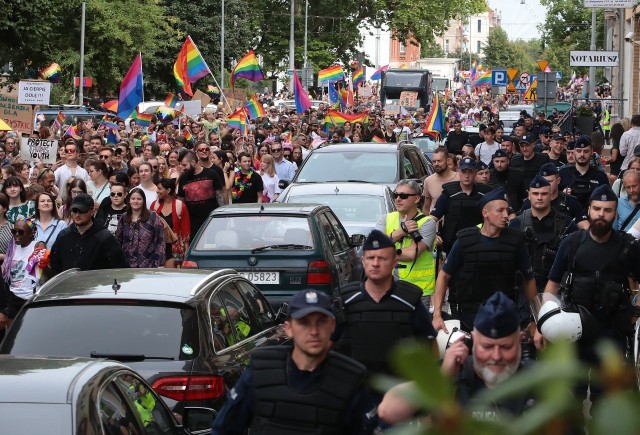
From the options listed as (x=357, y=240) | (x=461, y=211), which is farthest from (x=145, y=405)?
(x=357, y=240)

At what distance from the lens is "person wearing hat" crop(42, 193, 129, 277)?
1011cm

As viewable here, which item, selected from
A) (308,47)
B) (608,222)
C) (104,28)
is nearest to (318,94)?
(308,47)

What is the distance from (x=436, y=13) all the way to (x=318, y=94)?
9279mm

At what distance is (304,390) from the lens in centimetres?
427

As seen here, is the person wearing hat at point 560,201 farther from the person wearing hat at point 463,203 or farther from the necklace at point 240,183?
the necklace at point 240,183

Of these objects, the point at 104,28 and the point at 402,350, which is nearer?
the point at 402,350

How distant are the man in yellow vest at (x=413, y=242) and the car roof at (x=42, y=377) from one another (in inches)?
190

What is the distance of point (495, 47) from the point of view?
13725 cm

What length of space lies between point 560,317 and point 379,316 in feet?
4.55

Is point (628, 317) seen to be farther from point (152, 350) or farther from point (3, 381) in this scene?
point (3, 381)

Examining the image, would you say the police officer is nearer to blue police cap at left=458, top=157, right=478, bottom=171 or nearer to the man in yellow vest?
the man in yellow vest

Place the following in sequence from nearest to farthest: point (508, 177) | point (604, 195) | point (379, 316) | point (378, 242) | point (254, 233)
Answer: point (379, 316), point (378, 242), point (604, 195), point (254, 233), point (508, 177)

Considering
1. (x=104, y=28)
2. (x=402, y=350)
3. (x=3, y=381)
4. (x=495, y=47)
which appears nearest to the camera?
Answer: (x=402, y=350)

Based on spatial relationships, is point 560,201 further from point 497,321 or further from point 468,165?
point 497,321
